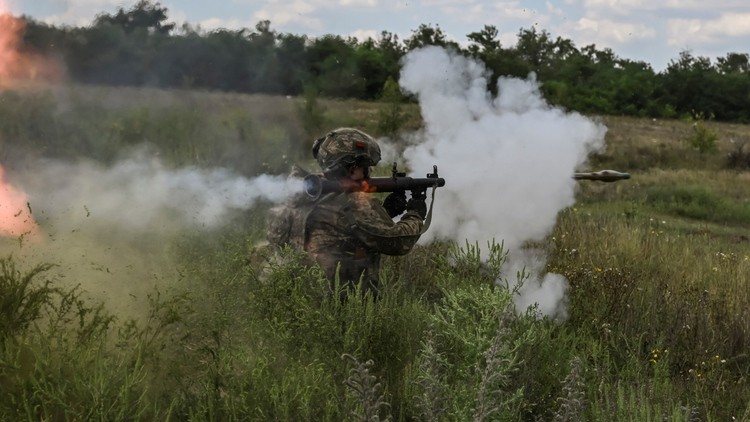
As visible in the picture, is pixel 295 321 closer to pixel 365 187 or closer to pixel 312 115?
pixel 365 187

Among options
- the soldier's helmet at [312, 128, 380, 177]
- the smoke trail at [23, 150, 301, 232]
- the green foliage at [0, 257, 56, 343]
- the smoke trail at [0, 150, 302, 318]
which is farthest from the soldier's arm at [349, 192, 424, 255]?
the green foliage at [0, 257, 56, 343]

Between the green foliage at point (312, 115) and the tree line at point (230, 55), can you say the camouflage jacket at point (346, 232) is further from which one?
the green foliage at point (312, 115)

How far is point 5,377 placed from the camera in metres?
3.82

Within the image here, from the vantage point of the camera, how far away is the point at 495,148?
6.61 metres

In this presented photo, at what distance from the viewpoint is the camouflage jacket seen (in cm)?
514

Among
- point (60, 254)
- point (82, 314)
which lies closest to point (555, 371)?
point (82, 314)

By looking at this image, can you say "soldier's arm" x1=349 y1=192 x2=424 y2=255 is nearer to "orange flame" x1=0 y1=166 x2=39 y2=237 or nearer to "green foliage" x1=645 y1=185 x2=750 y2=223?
"orange flame" x1=0 y1=166 x2=39 y2=237

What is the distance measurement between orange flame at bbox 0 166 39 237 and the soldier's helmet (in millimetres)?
2240

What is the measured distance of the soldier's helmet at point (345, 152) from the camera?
516 cm

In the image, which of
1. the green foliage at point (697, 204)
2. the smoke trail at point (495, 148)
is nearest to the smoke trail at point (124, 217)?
the smoke trail at point (495, 148)

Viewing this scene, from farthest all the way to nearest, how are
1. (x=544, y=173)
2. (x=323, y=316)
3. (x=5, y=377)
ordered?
(x=544, y=173) → (x=323, y=316) → (x=5, y=377)

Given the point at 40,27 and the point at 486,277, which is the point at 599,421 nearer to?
the point at 486,277

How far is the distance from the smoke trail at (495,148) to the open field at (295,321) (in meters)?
0.33

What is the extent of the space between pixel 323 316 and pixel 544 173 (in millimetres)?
2756
